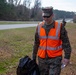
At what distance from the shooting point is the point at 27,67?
15.2 feet

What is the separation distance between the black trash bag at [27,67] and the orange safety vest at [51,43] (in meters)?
0.27

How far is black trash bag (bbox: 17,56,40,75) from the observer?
4.57 meters

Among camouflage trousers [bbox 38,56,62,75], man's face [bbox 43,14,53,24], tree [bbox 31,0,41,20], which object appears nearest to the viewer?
man's face [bbox 43,14,53,24]

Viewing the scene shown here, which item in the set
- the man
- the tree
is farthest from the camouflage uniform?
the tree

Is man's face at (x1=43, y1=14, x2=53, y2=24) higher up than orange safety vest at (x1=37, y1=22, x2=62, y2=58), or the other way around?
Answer: man's face at (x1=43, y1=14, x2=53, y2=24)

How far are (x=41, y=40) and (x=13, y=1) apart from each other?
93.6 metres

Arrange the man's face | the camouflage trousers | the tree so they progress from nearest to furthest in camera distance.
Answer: the man's face → the camouflage trousers → the tree

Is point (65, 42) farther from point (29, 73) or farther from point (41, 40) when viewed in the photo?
point (29, 73)

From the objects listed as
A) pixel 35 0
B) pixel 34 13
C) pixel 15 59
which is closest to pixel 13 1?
pixel 34 13

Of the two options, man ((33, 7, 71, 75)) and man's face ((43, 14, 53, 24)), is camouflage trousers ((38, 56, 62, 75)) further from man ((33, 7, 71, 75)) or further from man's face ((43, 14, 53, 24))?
man's face ((43, 14, 53, 24))

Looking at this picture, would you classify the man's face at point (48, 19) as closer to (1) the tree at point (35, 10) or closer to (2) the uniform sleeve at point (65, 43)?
(2) the uniform sleeve at point (65, 43)

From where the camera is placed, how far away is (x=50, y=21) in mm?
4520

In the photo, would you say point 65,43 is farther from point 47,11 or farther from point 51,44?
point 47,11

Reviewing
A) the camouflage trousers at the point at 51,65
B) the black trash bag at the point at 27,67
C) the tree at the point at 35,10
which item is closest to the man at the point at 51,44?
the camouflage trousers at the point at 51,65
